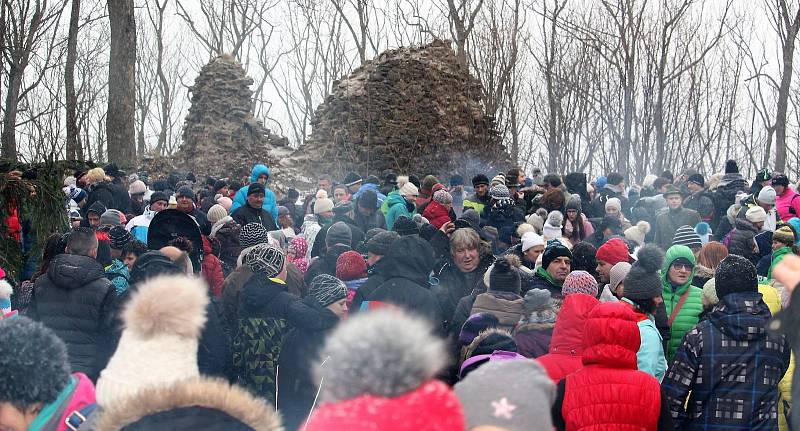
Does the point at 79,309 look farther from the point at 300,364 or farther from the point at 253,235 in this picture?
the point at 253,235

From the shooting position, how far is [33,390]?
2834mm

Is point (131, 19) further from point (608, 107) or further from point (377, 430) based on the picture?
point (377, 430)

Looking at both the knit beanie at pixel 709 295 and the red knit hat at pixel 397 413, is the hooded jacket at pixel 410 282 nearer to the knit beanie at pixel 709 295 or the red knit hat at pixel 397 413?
the knit beanie at pixel 709 295

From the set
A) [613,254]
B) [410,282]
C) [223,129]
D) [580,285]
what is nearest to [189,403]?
[580,285]

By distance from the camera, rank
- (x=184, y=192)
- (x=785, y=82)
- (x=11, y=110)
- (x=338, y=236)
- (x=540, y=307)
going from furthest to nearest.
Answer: (x=785, y=82) < (x=11, y=110) < (x=184, y=192) < (x=338, y=236) < (x=540, y=307)

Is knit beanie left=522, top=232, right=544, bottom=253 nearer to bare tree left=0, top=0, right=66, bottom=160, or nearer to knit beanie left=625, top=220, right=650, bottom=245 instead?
knit beanie left=625, top=220, right=650, bottom=245

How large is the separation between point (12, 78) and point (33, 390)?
16.9m

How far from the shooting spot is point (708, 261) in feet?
22.4

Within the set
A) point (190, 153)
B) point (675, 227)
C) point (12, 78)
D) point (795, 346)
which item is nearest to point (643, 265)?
point (795, 346)

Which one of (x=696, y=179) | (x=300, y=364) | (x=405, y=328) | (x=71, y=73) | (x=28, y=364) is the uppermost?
(x=71, y=73)

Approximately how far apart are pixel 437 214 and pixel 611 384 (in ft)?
21.0

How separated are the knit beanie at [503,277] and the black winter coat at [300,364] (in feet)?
3.38

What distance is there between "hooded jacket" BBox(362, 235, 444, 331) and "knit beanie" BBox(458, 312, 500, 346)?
68 centimetres

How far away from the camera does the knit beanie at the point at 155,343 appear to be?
302 centimetres
